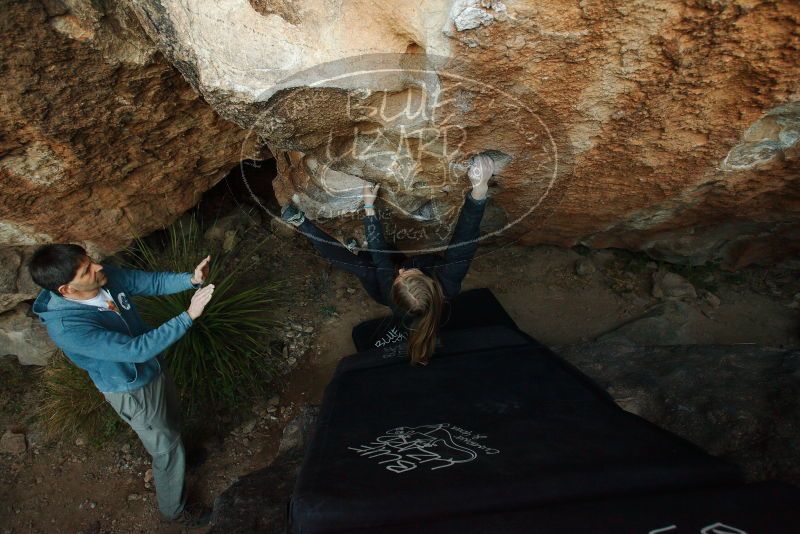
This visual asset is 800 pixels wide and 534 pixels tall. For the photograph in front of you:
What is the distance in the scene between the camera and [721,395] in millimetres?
2051

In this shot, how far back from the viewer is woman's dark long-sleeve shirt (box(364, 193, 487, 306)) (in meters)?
2.22

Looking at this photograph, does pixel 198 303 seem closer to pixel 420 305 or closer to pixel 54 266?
pixel 54 266

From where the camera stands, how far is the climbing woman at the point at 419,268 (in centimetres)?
216

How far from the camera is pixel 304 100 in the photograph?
1759 millimetres

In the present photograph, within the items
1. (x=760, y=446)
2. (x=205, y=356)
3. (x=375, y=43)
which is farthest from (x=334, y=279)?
(x=760, y=446)

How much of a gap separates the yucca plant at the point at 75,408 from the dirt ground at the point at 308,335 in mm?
96

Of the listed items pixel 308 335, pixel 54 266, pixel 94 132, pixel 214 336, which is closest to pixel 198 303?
pixel 54 266

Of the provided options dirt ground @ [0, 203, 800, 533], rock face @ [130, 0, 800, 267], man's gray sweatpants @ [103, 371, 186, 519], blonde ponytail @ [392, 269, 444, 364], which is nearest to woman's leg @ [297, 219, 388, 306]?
rock face @ [130, 0, 800, 267]

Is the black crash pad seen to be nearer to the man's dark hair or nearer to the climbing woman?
the climbing woman

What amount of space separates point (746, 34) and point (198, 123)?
2.26 m

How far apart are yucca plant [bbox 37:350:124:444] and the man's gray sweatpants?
608mm

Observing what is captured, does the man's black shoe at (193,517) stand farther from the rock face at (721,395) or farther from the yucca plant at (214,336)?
the rock face at (721,395)

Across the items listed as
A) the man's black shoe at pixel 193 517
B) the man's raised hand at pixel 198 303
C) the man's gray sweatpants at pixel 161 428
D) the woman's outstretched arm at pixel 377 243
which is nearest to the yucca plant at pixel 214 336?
the man's gray sweatpants at pixel 161 428

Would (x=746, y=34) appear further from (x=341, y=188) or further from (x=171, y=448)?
(x=171, y=448)
